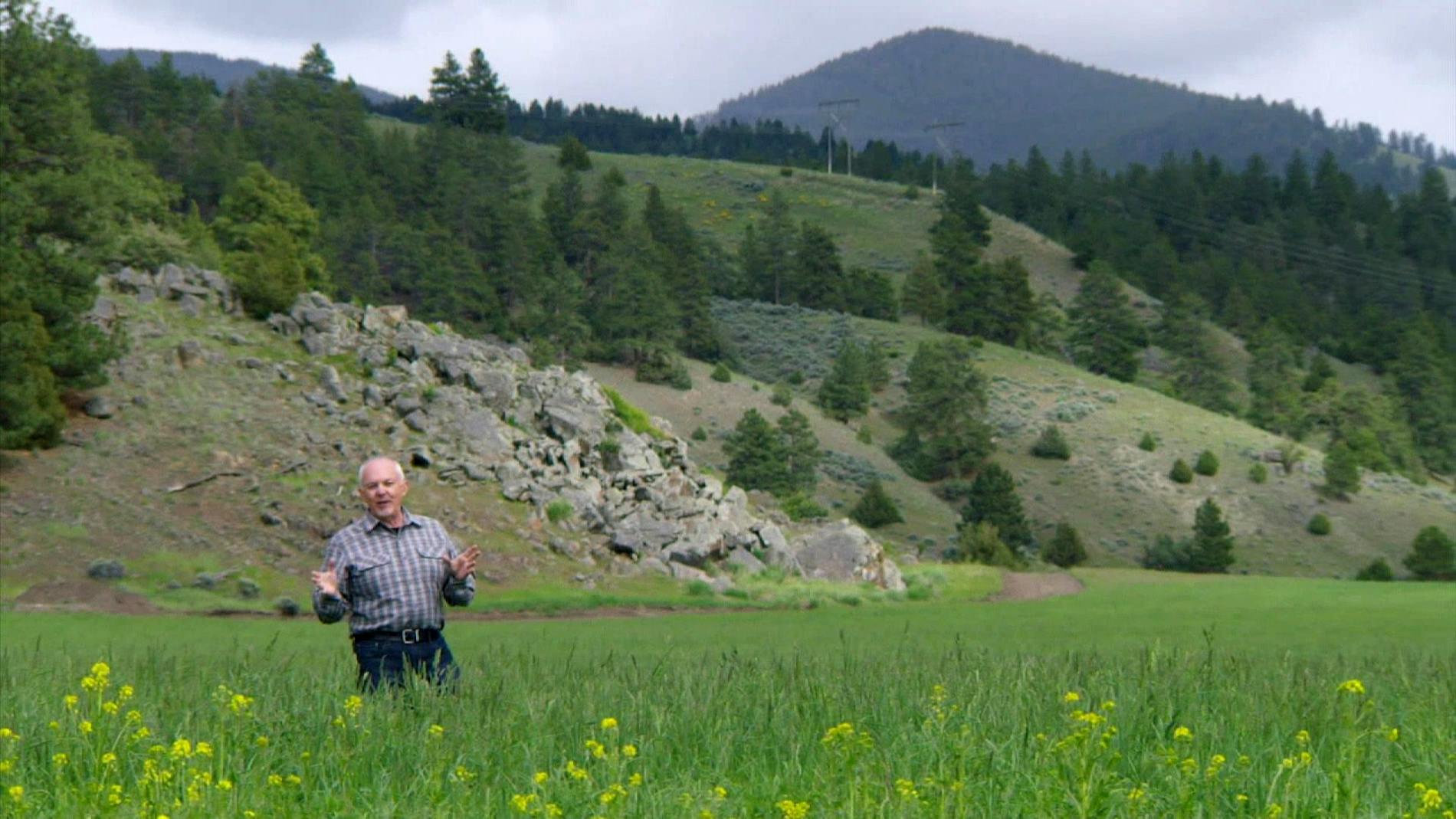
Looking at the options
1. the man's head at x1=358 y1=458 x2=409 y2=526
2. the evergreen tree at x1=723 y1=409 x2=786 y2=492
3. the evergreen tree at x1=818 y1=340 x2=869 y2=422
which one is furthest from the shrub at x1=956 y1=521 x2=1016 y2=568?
the man's head at x1=358 y1=458 x2=409 y2=526

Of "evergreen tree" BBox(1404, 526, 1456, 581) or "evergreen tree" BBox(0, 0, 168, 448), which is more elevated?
"evergreen tree" BBox(0, 0, 168, 448)

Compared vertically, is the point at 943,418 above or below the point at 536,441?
below

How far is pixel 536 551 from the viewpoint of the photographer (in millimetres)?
35000

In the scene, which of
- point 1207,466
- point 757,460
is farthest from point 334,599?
point 1207,466

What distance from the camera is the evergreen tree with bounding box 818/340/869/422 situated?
81625mm

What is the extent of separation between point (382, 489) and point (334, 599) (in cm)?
65

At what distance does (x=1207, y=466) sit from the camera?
7719cm

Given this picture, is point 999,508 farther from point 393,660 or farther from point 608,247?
point 393,660

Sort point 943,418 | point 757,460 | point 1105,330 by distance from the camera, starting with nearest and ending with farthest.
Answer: point 757,460 < point 943,418 < point 1105,330

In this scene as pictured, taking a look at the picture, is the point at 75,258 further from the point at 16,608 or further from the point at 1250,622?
the point at 1250,622

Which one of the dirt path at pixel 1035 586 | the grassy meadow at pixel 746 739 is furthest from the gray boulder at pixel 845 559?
the grassy meadow at pixel 746 739

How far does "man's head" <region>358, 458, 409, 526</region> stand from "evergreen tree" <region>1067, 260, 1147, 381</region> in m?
97.2

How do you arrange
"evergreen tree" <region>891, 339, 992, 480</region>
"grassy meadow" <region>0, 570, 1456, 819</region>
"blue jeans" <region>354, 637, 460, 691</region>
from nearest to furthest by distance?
"grassy meadow" <region>0, 570, 1456, 819</region>, "blue jeans" <region>354, 637, 460, 691</region>, "evergreen tree" <region>891, 339, 992, 480</region>

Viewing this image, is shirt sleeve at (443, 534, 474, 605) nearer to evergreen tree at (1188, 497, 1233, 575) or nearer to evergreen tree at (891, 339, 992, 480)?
evergreen tree at (1188, 497, 1233, 575)
